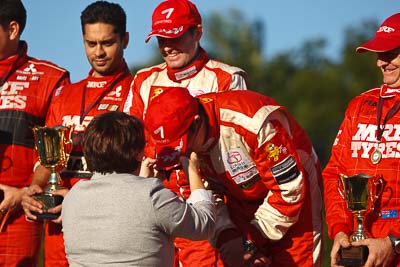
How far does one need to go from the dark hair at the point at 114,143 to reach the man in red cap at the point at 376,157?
1416 millimetres

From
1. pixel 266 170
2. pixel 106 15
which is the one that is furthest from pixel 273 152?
pixel 106 15

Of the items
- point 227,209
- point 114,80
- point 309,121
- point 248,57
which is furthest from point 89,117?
point 248,57

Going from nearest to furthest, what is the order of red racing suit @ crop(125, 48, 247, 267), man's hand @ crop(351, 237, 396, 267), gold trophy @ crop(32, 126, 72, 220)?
man's hand @ crop(351, 237, 396, 267), red racing suit @ crop(125, 48, 247, 267), gold trophy @ crop(32, 126, 72, 220)

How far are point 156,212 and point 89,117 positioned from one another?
2.34 meters

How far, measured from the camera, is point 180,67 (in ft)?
25.0

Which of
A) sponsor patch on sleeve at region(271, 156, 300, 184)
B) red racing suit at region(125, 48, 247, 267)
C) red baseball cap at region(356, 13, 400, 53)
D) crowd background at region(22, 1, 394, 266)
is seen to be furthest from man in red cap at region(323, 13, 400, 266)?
crowd background at region(22, 1, 394, 266)

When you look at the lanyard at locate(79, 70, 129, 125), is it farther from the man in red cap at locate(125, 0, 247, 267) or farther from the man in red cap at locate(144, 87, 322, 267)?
the man in red cap at locate(144, 87, 322, 267)

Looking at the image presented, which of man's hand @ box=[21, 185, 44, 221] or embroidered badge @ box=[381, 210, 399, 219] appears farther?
man's hand @ box=[21, 185, 44, 221]

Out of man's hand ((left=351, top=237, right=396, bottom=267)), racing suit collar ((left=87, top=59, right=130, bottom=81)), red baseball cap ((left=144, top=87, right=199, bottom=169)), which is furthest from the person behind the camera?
racing suit collar ((left=87, top=59, right=130, bottom=81))

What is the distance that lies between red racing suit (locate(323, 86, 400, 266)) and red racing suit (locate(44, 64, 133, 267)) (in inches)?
70.6

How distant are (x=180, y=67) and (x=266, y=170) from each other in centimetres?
133

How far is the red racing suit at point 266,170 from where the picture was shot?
6.52 meters

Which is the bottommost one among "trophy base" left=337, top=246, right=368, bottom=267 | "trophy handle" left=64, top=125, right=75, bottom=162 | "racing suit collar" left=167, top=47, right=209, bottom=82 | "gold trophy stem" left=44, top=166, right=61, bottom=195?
"trophy base" left=337, top=246, right=368, bottom=267

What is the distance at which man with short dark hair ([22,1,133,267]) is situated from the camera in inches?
315
